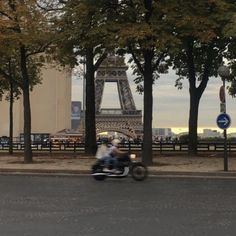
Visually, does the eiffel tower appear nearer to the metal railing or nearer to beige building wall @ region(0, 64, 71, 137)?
beige building wall @ region(0, 64, 71, 137)

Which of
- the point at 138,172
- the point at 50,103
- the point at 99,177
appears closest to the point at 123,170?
the point at 138,172

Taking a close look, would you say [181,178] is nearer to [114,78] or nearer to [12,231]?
[12,231]

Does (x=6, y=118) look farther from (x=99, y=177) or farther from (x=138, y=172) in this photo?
(x=138, y=172)

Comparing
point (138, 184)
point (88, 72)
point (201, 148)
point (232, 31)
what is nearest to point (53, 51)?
point (88, 72)

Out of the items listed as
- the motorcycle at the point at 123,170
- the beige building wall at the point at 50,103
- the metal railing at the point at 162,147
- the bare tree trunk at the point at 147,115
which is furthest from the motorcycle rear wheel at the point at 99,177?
the beige building wall at the point at 50,103

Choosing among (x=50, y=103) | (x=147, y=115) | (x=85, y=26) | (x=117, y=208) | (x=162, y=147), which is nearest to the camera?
(x=117, y=208)

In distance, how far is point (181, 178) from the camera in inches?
886

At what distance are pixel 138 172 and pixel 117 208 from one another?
844cm

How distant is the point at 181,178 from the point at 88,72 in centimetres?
1688

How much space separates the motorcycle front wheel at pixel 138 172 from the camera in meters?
21.6

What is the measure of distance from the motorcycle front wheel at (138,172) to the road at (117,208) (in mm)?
597

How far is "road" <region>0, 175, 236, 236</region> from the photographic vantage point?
10305mm

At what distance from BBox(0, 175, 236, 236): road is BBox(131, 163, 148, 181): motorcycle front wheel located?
60 cm

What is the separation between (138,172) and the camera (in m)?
21.7
